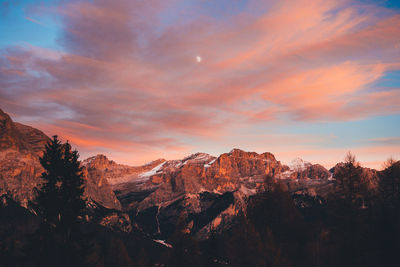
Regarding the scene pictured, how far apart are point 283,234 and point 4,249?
3610cm

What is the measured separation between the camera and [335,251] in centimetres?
3359

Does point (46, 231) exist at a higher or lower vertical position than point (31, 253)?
higher

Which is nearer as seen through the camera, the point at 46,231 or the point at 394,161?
the point at 46,231

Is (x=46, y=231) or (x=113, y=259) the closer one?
(x=46, y=231)

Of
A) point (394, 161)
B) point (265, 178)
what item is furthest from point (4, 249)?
point (394, 161)

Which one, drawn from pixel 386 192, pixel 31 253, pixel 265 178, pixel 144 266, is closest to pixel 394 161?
pixel 386 192

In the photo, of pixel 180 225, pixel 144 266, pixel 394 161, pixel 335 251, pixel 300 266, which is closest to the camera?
pixel 335 251

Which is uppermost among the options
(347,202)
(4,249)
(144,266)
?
(347,202)

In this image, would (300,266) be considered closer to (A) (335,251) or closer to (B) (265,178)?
(A) (335,251)

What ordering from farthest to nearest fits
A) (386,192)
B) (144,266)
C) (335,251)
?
(144,266) < (386,192) < (335,251)

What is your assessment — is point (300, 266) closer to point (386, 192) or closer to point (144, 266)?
point (386, 192)

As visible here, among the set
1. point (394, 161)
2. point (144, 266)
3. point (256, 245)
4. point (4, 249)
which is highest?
point (394, 161)

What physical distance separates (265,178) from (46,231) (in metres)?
27.7

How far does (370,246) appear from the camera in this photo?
106 ft
